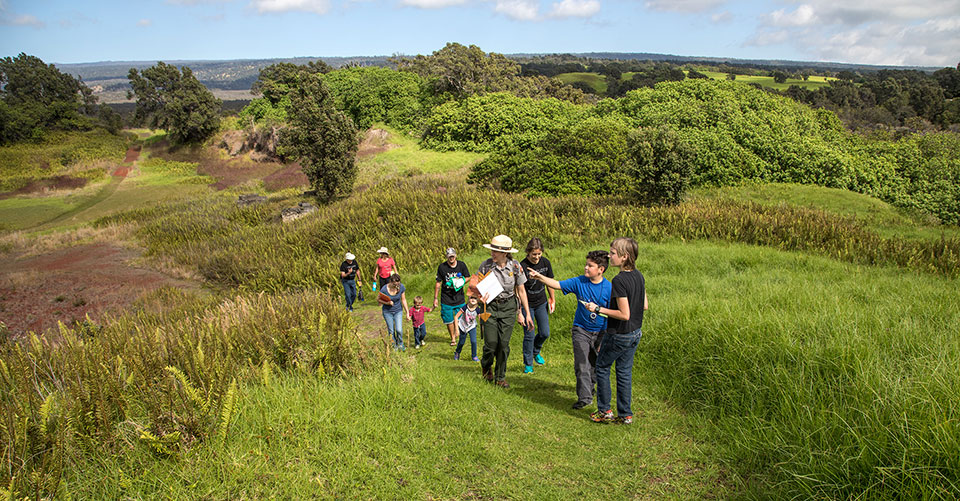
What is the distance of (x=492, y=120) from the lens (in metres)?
31.2

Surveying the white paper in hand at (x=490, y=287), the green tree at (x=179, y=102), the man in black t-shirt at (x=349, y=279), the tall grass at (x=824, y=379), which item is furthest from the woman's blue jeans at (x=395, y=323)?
the green tree at (x=179, y=102)

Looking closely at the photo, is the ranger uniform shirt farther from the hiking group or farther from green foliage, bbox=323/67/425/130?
green foliage, bbox=323/67/425/130

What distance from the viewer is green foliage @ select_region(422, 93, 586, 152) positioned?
30.2 m

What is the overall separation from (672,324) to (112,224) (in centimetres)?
2883

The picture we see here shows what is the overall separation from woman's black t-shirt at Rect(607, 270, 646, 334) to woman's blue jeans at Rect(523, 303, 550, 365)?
1.77 metres

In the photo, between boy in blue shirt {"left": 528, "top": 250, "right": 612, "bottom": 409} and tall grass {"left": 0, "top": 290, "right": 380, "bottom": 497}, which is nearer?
tall grass {"left": 0, "top": 290, "right": 380, "bottom": 497}

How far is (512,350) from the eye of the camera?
7938 mm

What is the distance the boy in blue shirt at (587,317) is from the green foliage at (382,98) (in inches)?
1326

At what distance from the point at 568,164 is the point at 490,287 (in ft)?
52.7

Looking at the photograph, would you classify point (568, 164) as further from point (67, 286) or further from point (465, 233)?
point (67, 286)

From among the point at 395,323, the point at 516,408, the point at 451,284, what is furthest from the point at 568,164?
the point at 516,408

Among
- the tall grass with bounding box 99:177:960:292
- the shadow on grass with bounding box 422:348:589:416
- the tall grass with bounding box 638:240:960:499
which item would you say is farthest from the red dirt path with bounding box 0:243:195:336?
the tall grass with bounding box 638:240:960:499

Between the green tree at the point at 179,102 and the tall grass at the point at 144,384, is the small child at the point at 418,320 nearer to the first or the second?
the tall grass at the point at 144,384

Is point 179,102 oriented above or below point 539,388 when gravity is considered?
above
